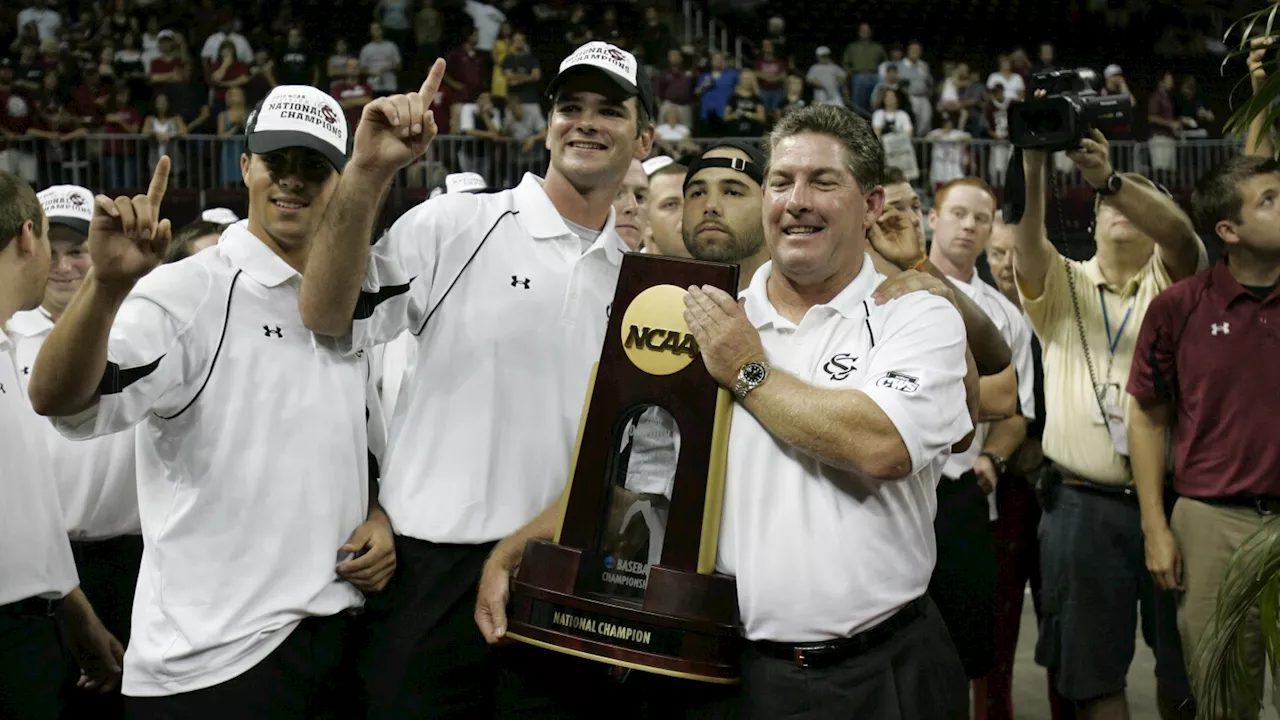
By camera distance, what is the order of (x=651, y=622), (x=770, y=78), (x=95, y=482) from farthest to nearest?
(x=770, y=78) < (x=95, y=482) < (x=651, y=622)

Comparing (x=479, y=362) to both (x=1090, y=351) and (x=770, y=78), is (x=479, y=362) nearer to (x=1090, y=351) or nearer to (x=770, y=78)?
(x=1090, y=351)

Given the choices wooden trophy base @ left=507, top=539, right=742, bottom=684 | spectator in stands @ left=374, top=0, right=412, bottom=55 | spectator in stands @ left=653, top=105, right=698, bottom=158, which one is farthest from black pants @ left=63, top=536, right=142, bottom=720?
spectator in stands @ left=374, top=0, right=412, bottom=55

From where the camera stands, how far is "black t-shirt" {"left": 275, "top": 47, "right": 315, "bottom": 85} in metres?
13.9

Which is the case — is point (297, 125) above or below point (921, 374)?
above

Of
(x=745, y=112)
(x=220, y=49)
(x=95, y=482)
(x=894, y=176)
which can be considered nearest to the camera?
(x=95, y=482)

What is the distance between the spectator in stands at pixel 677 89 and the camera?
14.3 metres

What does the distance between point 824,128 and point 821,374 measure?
53 cm

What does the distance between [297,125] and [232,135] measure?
10108 mm

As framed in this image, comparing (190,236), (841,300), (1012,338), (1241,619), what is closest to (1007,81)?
(1012,338)

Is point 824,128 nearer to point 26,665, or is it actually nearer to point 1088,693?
point 26,665

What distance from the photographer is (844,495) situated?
2391 millimetres

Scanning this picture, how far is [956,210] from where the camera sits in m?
4.91

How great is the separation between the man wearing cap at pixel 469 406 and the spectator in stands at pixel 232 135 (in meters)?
9.21

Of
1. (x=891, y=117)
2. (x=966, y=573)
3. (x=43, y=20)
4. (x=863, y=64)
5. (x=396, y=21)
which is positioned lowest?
(x=966, y=573)
